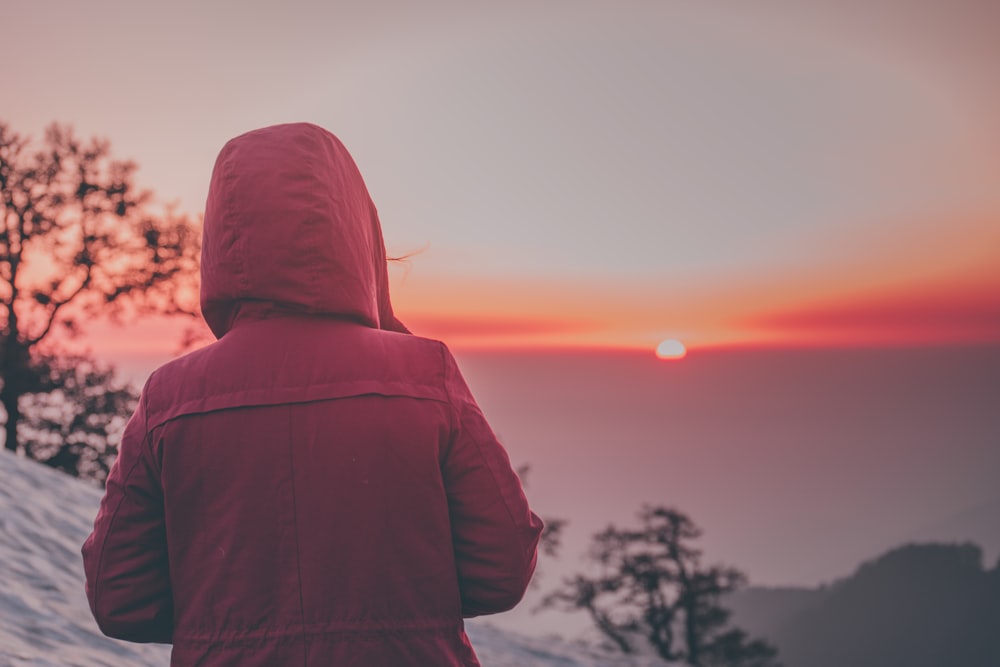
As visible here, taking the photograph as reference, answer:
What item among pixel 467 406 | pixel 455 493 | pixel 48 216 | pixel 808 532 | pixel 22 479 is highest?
pixel 48 216

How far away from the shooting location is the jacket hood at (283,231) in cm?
163

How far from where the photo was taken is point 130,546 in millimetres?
1661

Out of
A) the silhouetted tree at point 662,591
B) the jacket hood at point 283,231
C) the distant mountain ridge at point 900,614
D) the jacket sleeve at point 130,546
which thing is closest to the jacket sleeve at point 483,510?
the jacket hood at point 283,231

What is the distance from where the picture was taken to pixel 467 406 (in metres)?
1.67

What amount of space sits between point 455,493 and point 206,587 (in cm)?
52

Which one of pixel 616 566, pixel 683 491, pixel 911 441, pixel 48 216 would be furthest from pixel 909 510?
pixel 48 216

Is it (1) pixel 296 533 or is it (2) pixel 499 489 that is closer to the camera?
(1) pixel 296 533

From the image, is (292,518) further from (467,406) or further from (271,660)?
(467,406)

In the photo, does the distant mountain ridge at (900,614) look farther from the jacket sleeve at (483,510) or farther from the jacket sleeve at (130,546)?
the jacket sleeve at (130,546)

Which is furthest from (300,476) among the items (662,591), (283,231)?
(662,591)

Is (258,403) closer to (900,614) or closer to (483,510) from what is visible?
(483,510)

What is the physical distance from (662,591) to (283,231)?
68.5ft

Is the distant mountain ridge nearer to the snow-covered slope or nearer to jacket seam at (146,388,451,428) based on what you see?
the snow-covered slope

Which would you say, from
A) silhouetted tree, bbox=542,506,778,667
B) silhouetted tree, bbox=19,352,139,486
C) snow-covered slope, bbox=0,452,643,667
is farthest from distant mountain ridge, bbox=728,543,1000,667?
snow-covered slope, bbox=0,452,643,667
